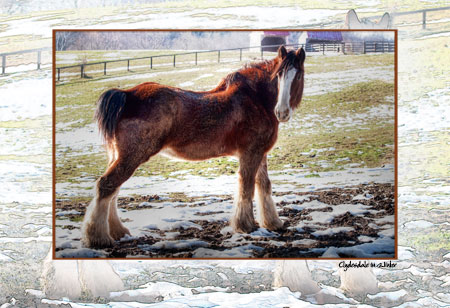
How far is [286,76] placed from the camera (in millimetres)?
4012

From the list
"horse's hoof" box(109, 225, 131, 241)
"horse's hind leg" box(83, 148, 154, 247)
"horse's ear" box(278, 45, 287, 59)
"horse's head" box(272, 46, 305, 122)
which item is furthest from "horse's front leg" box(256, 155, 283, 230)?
"horse's hoof" box(109, 225, 131, 241)

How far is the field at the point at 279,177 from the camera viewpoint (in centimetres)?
404

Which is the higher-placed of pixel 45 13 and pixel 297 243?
pixel 45 13

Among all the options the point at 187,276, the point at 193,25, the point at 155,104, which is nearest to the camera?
A: the point at 155,104

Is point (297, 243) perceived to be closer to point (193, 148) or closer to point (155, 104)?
point (193, 148)

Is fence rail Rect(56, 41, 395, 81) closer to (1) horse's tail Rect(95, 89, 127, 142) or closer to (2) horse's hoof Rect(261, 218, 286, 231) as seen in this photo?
(1) horse's tail Rect(95, 89, 127, 142)

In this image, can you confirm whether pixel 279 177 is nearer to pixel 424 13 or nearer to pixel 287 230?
pixel 287 230

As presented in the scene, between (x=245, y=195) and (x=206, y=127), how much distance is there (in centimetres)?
65

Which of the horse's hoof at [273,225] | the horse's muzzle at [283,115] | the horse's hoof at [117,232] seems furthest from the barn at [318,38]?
the horse's hoof at [117,232]

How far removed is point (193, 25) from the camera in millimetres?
4562

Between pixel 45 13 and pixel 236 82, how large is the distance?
7.00ft

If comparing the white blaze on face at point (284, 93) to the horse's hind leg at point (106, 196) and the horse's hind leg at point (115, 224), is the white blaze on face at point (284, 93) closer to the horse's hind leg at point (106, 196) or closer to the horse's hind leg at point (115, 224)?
the horse's hind leg at point (106, 196)

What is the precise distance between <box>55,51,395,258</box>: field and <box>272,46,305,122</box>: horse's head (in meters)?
0.13

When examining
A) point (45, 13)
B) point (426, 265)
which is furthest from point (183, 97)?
point (426, 265)
